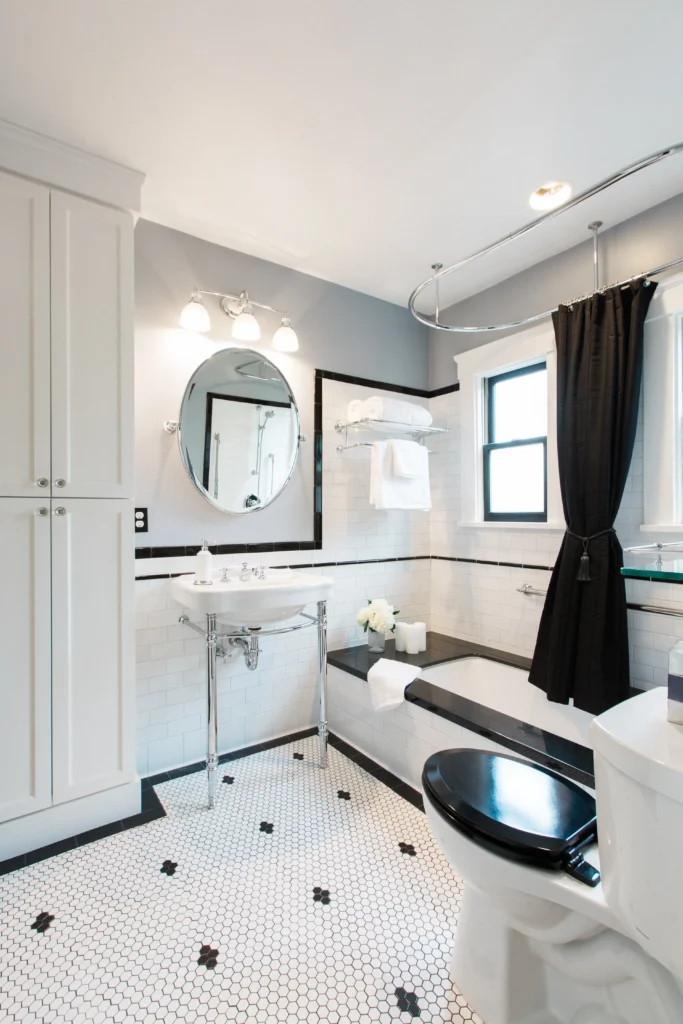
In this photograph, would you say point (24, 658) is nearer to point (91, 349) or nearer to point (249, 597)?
point (249, 597)

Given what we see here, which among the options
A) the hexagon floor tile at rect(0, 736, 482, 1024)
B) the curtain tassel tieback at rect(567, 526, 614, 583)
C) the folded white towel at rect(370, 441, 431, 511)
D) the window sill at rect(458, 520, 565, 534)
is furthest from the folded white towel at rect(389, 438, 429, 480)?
the hexagon floor tile at rect(0, 736, 482, 1024)

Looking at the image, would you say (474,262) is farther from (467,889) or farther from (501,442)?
(467,889)

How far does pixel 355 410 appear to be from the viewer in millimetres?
2713

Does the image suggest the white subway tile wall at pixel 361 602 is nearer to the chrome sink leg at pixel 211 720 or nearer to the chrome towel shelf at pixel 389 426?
the chrome towel shelf at pixel 389 426

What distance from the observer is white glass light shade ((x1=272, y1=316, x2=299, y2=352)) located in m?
2.43

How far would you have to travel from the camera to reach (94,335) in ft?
5.99

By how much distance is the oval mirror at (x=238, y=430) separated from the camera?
229 centimetres

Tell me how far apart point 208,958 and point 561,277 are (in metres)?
3.09

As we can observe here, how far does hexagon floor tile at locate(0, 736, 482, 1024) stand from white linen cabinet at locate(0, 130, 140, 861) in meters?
0.26

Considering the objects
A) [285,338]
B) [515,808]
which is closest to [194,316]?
[285,338]

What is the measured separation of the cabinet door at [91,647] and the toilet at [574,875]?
1.29m

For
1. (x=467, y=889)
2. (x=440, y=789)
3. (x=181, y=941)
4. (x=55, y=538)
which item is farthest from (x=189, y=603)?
(x=467, y=889)

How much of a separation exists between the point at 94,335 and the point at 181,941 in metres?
2.06

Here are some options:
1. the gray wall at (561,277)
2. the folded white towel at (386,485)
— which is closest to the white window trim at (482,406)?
the gray wall at (561,277)
